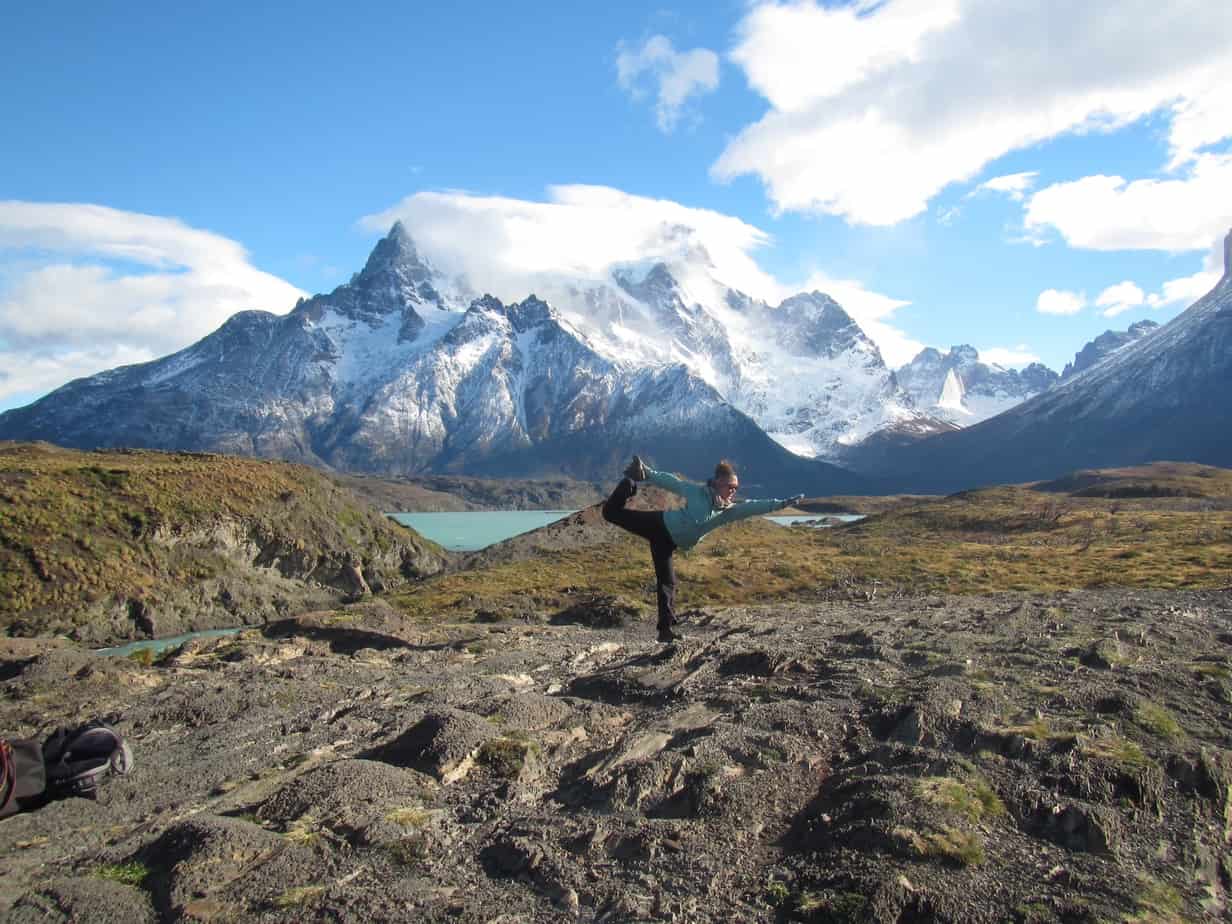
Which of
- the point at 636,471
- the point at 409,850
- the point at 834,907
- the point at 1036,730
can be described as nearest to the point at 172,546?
the point at 636,471

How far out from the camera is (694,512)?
44.3 feet

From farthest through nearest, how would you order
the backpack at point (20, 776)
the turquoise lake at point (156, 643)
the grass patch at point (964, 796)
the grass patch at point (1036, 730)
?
the turquoise lake at point (156, 643), the grass patch at point (1036, 730), the backpack at point (20, 776), the grass patch at point (964, 796)

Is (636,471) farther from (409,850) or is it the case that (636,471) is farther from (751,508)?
(409,850)

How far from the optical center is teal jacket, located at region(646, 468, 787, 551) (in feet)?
43.8

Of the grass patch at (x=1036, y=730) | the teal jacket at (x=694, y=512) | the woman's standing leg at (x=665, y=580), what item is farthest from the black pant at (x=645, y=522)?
the grass patch at (x=1036, y=730)

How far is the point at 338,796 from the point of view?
7.51 meters

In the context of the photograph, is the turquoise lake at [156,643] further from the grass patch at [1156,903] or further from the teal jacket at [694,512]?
the grass patch at [1156,903]

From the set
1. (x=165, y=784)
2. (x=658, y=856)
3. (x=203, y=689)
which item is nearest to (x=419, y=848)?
(x=658, y=856)

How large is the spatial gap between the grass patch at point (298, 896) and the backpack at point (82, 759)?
3766 mm

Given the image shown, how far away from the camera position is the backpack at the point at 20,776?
733cm

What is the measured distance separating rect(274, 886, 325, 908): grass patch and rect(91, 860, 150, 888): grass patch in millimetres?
1240

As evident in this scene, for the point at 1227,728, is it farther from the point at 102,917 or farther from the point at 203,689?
the point at 203,689

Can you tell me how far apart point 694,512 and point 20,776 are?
9.53 meters

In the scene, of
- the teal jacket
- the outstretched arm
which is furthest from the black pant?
the outstretched arm
